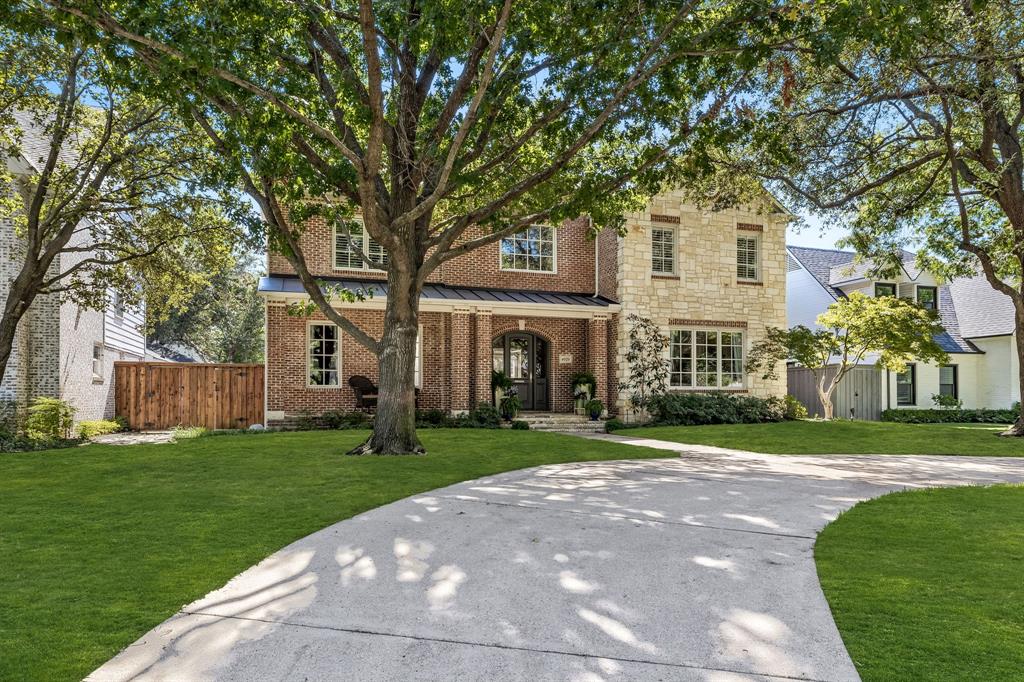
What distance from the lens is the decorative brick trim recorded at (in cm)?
1928

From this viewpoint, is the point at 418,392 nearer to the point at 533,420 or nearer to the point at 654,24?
the point at 533,420

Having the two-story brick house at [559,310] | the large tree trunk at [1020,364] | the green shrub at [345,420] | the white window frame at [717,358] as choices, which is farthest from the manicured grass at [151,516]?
the large tree trunk at [1020,364]

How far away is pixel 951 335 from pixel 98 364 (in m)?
29.3

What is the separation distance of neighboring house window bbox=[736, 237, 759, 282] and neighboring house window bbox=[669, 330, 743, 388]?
1892mm

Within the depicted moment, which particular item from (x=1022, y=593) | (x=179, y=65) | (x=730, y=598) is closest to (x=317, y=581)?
(x=730, y=598)

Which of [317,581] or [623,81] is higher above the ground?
[623,81]

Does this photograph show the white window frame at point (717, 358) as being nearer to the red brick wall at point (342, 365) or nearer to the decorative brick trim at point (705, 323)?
the decorative brick trim at point (705, 323)

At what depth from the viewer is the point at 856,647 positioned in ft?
10.3

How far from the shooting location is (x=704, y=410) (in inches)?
711

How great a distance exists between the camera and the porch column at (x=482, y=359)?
17.4 metres

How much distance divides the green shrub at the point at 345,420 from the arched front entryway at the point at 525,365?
14.7 ft

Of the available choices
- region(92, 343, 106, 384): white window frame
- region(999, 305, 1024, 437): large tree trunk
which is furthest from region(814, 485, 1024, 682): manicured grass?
region(92, 343, 106, 384): white window frame

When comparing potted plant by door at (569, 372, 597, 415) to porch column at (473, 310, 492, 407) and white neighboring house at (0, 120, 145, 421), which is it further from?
white neighboring house at (0, 120, 145, 421)

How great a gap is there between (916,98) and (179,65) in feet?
41.9
